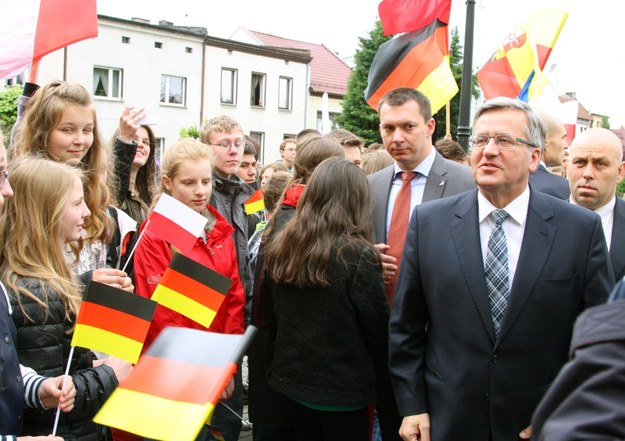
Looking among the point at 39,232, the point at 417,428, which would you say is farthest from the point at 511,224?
the point at 39,232

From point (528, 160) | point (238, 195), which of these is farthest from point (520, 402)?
point (238, 195)

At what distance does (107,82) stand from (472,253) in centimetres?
3354

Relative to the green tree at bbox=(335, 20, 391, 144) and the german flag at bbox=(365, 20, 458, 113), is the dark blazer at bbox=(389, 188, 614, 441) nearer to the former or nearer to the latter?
the german flag at bbox=(365, 20, 458, 113)

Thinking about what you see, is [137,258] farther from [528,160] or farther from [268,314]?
[528,160]

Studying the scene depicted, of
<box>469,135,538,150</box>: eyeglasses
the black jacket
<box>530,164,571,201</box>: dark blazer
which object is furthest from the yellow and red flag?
the black jacket

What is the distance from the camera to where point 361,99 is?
132 ft

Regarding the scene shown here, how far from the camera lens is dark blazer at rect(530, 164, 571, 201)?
14.8 feet

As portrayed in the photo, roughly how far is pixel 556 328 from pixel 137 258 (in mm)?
2421

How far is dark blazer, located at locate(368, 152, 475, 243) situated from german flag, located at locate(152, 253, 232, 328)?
3.56 feet

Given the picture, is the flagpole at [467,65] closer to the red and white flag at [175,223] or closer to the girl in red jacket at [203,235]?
the girl in red jacket at [203,235]

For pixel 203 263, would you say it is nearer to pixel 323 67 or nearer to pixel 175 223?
pixel 175 223

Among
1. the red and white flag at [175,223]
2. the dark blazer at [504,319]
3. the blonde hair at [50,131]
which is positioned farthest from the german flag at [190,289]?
the dark blazer at [504,319]

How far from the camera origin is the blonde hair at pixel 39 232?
2.73m

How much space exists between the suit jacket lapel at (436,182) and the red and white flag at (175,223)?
4.52 ft
